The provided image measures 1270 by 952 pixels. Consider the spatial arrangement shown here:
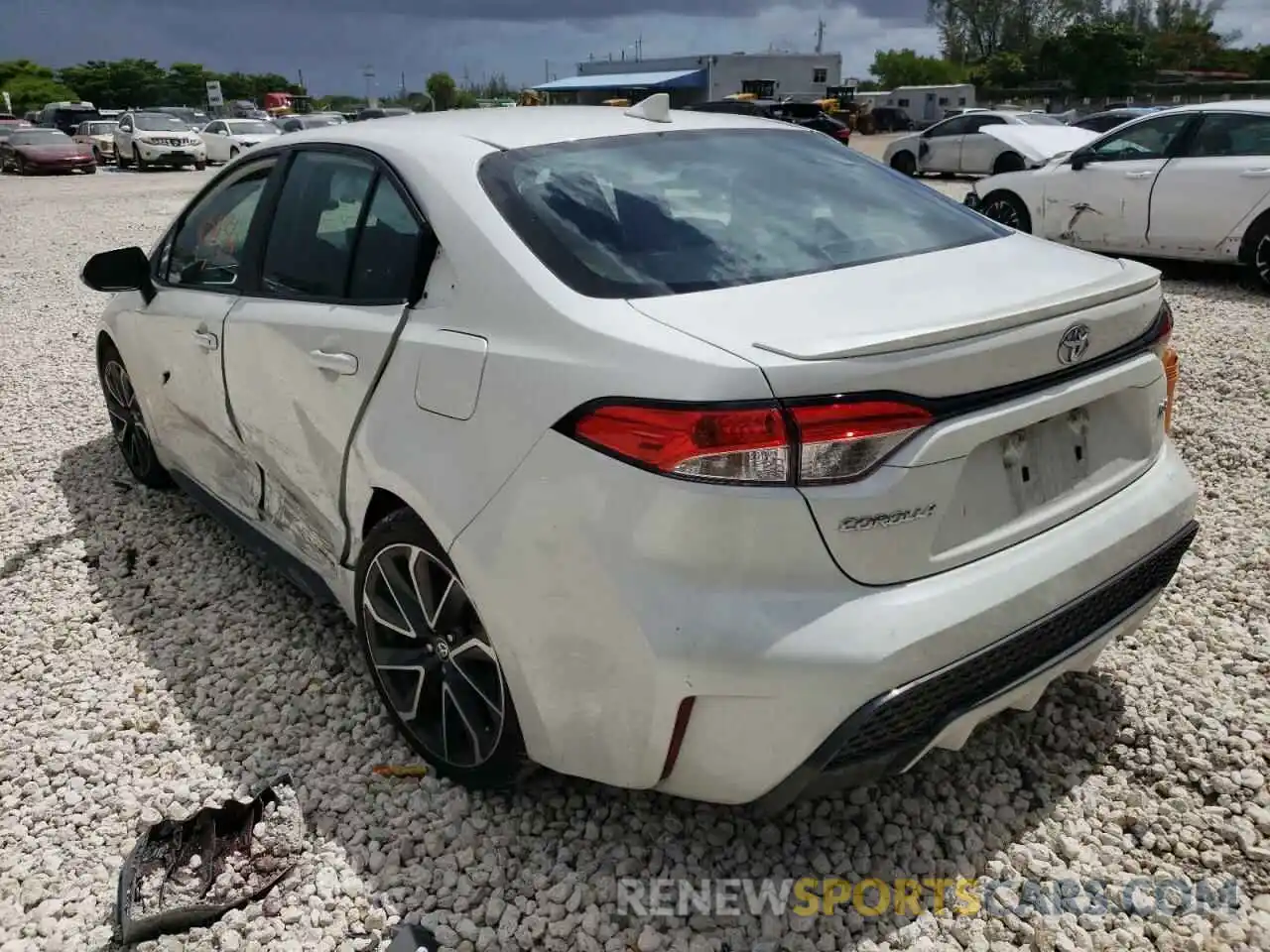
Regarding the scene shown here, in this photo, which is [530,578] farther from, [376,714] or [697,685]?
[376,714]

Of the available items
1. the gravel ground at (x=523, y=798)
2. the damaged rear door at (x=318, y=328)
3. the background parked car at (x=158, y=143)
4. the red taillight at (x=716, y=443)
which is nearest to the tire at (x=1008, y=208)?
the gravel ground at (x=523, y=798)

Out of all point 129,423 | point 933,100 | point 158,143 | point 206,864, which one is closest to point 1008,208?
point 129,423

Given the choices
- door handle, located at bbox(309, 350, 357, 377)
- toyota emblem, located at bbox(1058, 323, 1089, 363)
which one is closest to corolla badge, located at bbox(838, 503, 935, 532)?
toyota emblem, located at bbox(1058, 323, 1089, 363)

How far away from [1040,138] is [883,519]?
53.0ft

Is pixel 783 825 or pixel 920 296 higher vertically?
pixel 920 296

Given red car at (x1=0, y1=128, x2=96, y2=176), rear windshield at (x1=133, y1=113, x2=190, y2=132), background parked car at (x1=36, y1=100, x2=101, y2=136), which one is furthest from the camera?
background parked car at (x1=36, y1=100, x2=101, y2=136)

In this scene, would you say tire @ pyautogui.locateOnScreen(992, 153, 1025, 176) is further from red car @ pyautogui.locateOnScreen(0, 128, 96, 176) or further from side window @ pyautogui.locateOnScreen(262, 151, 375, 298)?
red car @ pyautogui.locateOnScreen(0, 128, 96, 176)

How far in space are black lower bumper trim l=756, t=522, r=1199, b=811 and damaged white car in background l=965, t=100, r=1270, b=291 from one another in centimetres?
627

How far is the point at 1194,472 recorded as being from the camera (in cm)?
464

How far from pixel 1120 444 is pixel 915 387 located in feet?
2.56

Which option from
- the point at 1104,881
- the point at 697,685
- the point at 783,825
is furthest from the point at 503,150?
the point at 1104,881

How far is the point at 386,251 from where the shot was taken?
8.91ft

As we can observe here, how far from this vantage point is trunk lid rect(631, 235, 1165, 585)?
1900 millimetres

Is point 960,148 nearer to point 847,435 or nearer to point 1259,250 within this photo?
point 1259,250
